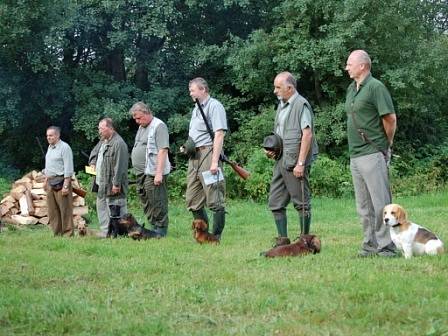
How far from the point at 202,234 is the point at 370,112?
9.05 ft

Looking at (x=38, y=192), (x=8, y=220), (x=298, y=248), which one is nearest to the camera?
(x=298, y=248)

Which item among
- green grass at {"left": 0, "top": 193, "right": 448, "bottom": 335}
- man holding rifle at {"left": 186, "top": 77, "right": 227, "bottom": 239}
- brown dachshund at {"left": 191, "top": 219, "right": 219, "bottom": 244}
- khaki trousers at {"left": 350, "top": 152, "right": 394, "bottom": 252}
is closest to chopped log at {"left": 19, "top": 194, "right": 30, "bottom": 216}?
green grass at {"left": 0, "top": 193, "right": 448, "bottom": 335}

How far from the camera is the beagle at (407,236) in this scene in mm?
6854

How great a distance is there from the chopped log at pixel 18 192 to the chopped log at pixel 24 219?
1.88ft

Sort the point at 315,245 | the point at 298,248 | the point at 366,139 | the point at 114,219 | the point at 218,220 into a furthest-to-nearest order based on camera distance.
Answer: the point at 114,219 → the point at 218,220 → the point at 315,245 → the point at 298,248 → the point at 366,139

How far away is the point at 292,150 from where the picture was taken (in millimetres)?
7652

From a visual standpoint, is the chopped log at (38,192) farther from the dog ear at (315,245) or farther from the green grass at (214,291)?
the dog ear at (315,245)

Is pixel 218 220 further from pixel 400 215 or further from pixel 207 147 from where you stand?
pixel 400 215

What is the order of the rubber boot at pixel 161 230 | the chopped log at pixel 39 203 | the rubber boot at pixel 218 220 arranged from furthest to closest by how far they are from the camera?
1. the chopped log at pixel 39 203
2. the rubber boot at pixel 161 230
3. the rubber boot at pixel 218 220

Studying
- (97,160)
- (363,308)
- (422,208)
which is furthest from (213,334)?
(422,208)

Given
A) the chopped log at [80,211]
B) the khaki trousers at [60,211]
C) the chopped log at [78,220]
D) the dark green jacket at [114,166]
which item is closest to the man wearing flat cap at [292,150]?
the dark green jacket at [114,166]

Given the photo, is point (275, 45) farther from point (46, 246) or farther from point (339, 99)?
point (46, 246)

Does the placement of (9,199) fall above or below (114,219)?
below

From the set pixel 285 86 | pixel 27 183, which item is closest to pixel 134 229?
pixel 285 86
